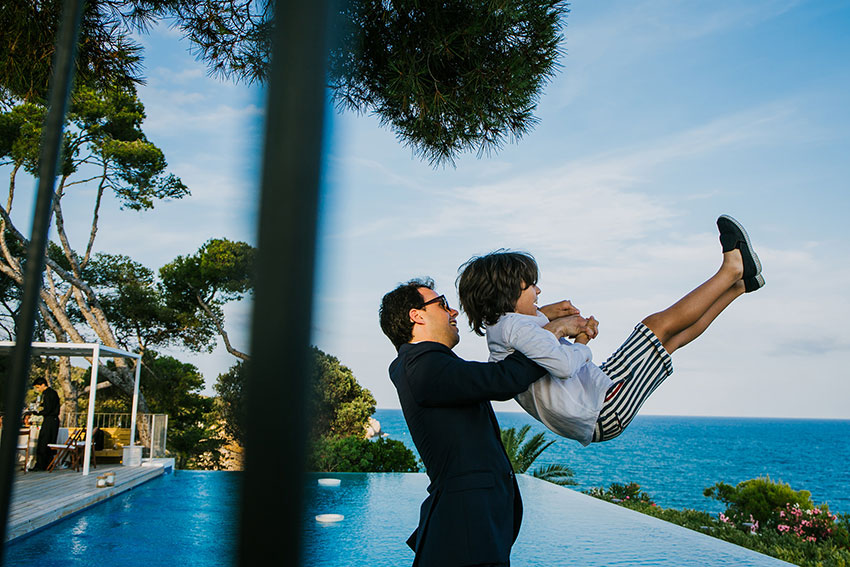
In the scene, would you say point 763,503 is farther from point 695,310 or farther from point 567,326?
point 567,326

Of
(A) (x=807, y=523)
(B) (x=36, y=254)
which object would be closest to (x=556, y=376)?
(B) (x=36, y=254)

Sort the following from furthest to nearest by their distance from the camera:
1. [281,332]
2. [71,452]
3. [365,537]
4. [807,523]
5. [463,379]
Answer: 1. [71,452]
2. [807,523]
3. [365,537]
4. [463,379]
5. [281,332]

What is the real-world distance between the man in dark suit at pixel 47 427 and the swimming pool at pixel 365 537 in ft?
→ 7.14

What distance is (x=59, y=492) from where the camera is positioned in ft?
25.8

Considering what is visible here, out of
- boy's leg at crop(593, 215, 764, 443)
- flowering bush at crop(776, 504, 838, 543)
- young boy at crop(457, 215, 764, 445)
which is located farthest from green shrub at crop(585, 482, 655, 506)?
young boy at crop(457, 215, 764, 445)

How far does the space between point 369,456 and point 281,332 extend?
494 inches

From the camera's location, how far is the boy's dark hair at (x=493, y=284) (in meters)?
2.34

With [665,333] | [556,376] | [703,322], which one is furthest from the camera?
[703,322]

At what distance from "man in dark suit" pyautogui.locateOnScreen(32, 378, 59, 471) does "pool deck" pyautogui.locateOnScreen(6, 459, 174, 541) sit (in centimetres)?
31

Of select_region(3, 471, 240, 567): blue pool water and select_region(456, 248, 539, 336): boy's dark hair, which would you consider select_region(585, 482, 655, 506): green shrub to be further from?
select_region(456, 248, 539, 336): boy's dark hair

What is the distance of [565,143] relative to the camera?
88.3 feet

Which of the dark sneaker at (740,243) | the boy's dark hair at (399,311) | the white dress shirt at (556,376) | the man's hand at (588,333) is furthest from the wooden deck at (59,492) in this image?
the dark sneaker at (740,243)

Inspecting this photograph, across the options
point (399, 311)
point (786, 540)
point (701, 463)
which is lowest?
point (701, 463)

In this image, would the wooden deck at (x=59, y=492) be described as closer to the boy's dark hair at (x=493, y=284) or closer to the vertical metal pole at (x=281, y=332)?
the boy's dark hair at (x=493, y=284)
